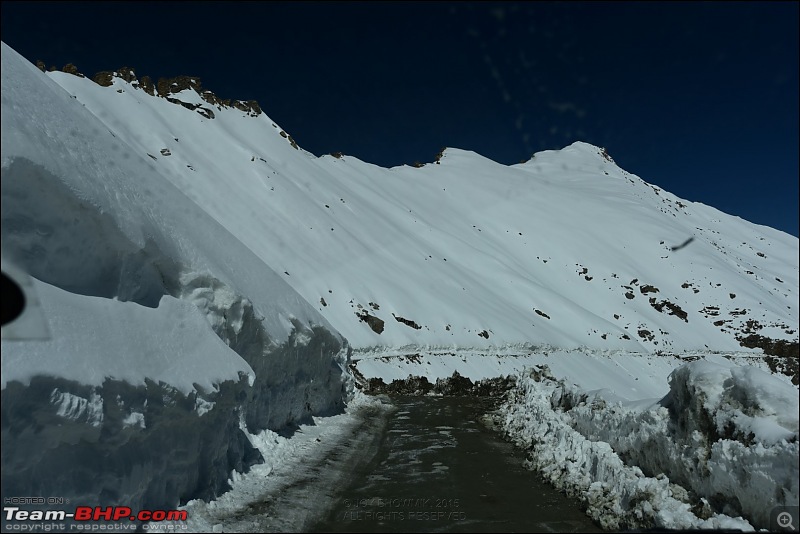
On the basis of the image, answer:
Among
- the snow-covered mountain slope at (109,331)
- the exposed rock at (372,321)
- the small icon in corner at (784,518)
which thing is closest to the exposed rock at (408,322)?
the exposed rock at (372,321)

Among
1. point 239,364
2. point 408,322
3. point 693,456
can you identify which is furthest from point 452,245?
point 693,456

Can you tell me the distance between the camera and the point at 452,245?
5834 centimetres

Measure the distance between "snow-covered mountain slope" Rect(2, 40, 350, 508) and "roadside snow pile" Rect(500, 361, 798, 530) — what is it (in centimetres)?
696

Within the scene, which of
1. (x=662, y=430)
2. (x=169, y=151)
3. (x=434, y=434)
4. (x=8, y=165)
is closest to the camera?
(x=8, y=165)

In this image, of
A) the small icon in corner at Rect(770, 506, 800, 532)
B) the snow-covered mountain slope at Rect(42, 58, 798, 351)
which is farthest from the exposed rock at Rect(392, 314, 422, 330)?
the small icon in corner at Rect(770, 506, 800, 532)

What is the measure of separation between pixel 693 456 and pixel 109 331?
879 centimetres

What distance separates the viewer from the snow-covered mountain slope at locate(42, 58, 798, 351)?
3919 centimetres

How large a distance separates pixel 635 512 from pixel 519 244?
67110mm

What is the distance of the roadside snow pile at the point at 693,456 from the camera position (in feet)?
19.6

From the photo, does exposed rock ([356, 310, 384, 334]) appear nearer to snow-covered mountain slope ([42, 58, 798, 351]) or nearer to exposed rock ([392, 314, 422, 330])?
snow-covered mountain slope ([42, 58, 798, 351])

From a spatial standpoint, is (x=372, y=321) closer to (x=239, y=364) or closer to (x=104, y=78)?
(x=239, y=364)

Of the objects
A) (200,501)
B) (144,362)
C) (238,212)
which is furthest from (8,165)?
(238,212)

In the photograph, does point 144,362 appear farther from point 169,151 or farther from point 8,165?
point 169,151

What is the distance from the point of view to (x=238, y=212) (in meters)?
40.5
